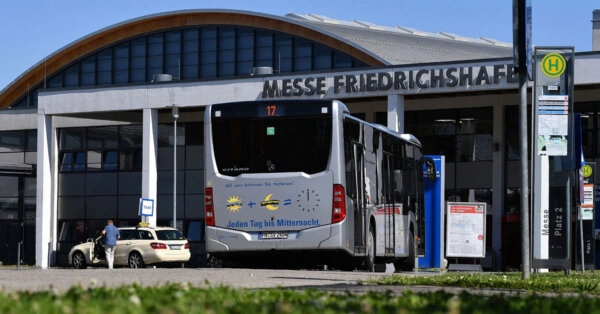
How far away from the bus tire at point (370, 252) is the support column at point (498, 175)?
23305 mm

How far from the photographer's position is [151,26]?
65250 mm

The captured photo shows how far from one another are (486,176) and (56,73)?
2737 cm

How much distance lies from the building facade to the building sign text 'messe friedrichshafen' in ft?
0.16

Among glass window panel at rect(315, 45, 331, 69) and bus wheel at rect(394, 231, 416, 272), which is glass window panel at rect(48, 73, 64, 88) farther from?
bus wheel at rect(394, 231, 416, 272)

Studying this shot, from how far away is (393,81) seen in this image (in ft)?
155

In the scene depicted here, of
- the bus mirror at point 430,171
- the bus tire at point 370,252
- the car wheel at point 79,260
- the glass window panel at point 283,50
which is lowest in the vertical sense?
the car wheel at point 79,260

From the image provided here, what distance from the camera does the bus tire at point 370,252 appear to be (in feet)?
88.1

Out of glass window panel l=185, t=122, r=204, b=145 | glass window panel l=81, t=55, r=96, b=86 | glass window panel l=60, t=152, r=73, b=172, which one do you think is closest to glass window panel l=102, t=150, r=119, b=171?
glass window panel l=60, t=152, r=73, b=172

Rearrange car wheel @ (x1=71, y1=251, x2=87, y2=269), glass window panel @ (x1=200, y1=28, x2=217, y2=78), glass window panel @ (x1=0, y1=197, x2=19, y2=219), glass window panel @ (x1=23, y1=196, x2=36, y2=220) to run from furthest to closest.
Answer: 1. glass window panel @ (x1=200, y1=28, x2=217, y2=78)
2. glass window panel @ (x1=0, y1=197, x2=19, y2=219)
3. glass window panel @ (x1=23, y1=196, x2=36, y2=220)
4. car wheel @ (x1=71, y1=251, x2=87, y2=269)

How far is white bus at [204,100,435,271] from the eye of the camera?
25031 millimetres

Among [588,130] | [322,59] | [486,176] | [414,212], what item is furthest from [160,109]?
[414,212]

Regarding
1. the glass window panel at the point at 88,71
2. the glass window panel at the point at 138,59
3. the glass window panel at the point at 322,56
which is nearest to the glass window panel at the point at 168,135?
the glass window panel at the point at 322,56

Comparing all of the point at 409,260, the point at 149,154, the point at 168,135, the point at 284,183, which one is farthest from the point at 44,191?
the point at 284,183

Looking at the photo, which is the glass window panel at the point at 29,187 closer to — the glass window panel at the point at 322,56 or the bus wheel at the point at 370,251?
the glass window panel at the point at 322,56
